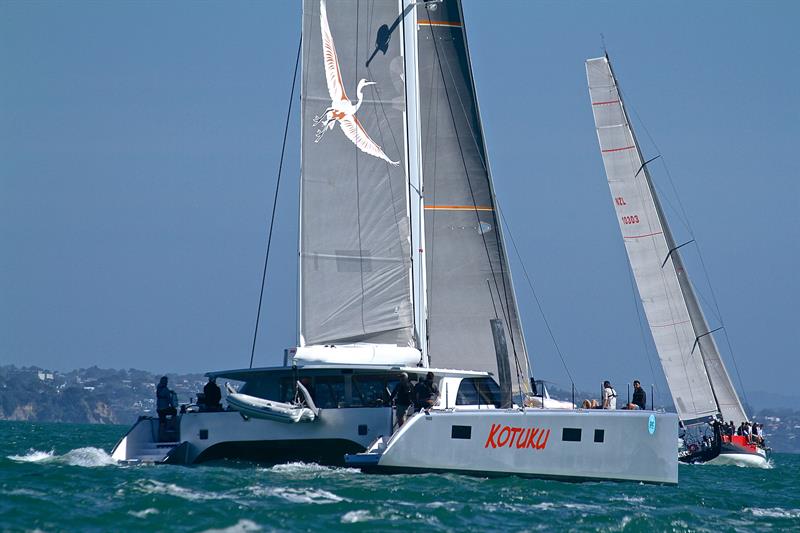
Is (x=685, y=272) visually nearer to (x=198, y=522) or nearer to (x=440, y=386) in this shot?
(x=440, y=386)

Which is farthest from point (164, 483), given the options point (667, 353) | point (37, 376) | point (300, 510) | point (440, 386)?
point (37, 376)

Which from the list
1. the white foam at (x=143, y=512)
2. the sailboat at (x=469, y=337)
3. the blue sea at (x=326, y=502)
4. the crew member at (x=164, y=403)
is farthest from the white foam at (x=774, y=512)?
the crew member at (x=164, y=403)

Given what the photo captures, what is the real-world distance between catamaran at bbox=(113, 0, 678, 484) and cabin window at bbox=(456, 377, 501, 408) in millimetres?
23

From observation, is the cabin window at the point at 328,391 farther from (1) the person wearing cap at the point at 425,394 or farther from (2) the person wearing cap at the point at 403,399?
(1) the person wearing cap at the point at 425,394

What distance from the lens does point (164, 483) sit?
1670 centimetres

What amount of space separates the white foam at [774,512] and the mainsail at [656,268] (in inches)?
709

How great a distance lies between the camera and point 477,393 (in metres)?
20.1

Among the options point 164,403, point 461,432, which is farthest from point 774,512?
point 164,403

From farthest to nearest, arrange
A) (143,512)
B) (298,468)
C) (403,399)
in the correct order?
(298,468), (403,399), (143,512)

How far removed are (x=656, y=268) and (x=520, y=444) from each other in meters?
19.4

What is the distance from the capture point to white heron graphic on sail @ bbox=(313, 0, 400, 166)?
69.5 ft

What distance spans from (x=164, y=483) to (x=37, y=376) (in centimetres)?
14371

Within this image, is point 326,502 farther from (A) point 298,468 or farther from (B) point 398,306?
(B) point 398,306

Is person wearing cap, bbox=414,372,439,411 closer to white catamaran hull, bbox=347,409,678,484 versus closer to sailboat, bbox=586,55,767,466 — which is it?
white catamaran hull, bbox=347,409,678,484
